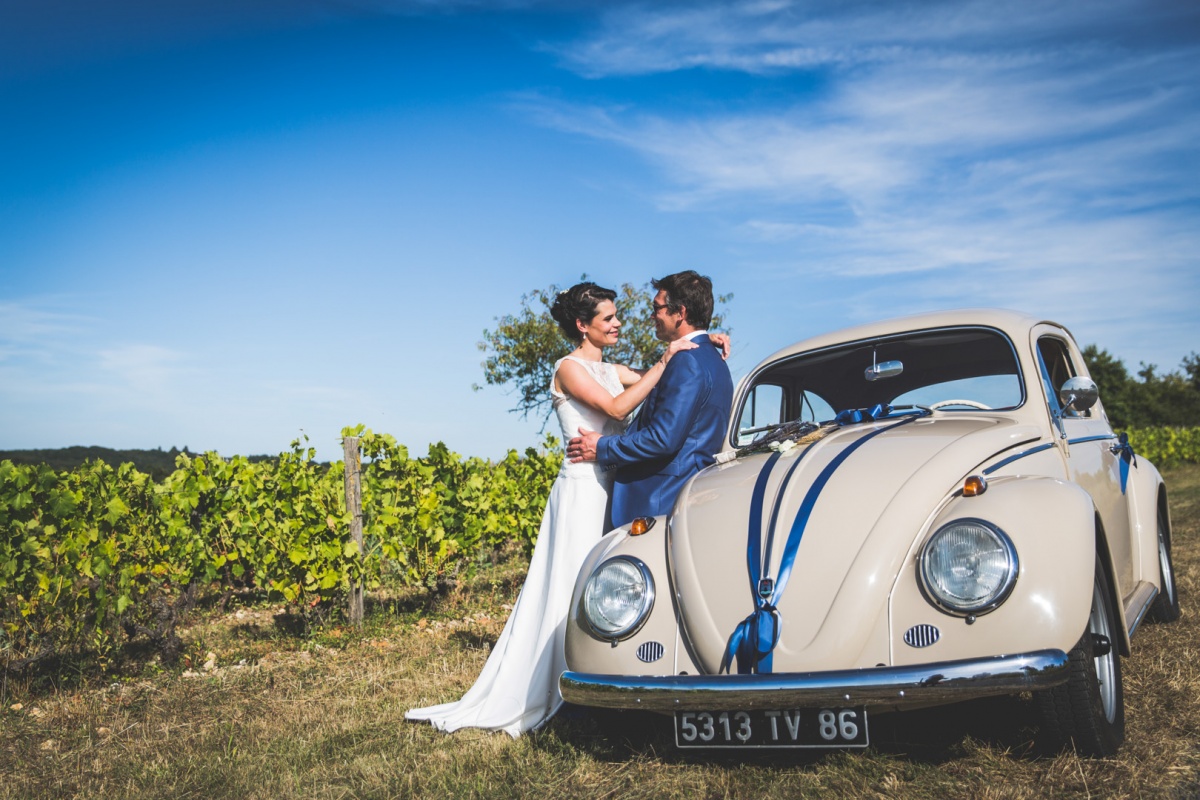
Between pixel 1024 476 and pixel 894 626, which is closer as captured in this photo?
pixel 894 626

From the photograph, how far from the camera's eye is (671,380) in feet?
13.7

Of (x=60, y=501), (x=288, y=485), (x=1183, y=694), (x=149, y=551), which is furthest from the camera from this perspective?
(x=288, y=485)

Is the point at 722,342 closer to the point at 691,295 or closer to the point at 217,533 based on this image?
the point at 691,295

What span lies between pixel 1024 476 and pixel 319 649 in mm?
4958

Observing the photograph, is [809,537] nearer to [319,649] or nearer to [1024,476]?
[1024,476]

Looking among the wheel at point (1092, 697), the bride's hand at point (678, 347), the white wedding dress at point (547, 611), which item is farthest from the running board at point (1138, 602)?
the white wedding dress at point (547, 611)

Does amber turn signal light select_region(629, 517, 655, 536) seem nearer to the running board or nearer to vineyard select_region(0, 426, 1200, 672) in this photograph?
the running board

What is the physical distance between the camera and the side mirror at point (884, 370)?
4.51m

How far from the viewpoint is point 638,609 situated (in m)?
3.19

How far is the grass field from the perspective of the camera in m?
3.04

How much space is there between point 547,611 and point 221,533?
4874 mm

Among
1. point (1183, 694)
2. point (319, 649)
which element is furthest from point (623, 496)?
point (319, 649)

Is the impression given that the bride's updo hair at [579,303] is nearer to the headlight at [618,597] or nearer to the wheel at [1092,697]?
the headlight at [618,597]

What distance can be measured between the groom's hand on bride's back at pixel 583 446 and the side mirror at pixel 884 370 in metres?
1.40
